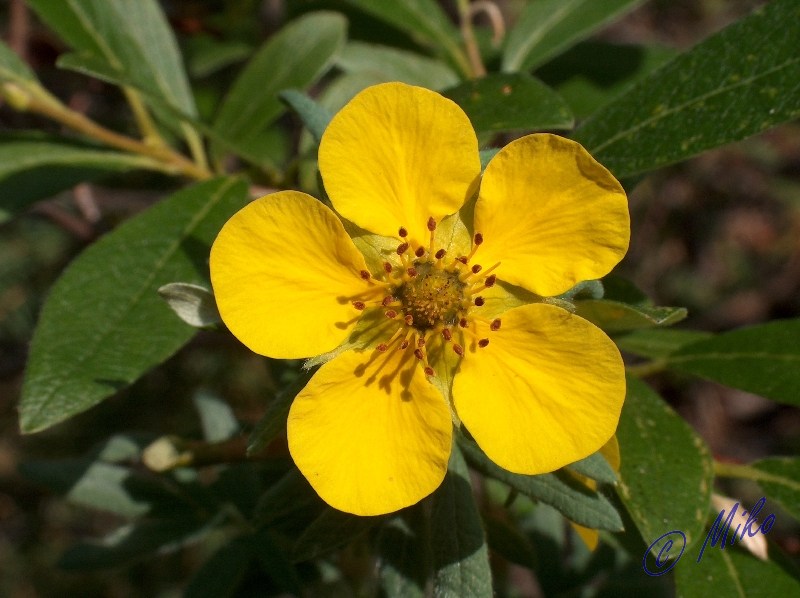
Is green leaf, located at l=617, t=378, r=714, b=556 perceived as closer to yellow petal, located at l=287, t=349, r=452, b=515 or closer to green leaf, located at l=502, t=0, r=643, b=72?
yellow petal, located at l=287, t=349, r=452, b=515

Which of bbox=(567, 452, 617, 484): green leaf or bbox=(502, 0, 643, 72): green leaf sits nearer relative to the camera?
bbox=(567, 452, 617, 484): green leaf

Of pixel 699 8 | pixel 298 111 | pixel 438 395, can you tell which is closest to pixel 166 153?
pixel 298 111

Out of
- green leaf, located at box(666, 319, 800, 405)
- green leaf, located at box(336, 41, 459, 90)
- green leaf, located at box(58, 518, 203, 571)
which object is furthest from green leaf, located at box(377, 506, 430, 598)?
green leaf, located at box(336, 41, 459, 90)

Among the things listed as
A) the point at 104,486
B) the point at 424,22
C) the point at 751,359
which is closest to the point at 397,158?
the point at 751,359

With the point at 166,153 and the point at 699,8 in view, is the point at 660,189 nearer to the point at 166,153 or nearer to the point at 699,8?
the point at 699,8

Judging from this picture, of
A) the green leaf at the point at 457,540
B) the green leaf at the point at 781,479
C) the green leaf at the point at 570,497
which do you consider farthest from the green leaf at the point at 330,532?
the green leaf at the point at 781,479

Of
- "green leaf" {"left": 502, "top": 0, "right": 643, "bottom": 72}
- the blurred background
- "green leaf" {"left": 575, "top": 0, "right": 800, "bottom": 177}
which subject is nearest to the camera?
"green leaf" {"left": 575, "top": 0, "right": 800, "bottom": 177}

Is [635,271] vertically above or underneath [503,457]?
underneath
